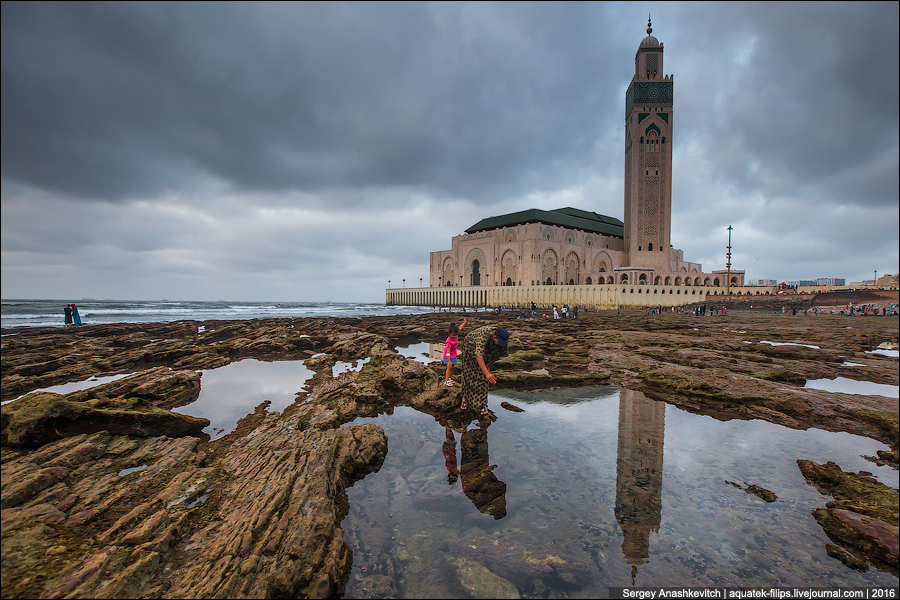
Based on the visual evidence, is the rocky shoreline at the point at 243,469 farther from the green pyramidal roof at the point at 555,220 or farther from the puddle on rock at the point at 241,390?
the green pyramidal roof at the point at 555,220

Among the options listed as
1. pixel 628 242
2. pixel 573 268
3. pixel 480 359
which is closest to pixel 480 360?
pixel 480 359

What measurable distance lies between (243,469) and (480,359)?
11.8 ft

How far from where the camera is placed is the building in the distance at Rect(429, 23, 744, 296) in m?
57.5

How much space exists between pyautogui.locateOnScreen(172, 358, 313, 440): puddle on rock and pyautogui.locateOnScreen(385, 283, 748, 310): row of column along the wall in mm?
40662

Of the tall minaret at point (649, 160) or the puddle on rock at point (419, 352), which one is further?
the tall minaret at point (649, 160)

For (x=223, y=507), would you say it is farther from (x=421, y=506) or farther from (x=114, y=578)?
(x=421, y=506)

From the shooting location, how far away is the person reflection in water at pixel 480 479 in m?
3.70

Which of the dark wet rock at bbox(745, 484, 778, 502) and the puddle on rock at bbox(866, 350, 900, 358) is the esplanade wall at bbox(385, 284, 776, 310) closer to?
the puddle on rock at bbox(866, 350, 900, 358)

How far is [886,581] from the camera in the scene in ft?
8.63

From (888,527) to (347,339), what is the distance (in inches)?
535

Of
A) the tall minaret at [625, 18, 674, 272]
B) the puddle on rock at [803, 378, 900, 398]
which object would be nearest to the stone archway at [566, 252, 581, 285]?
the tall minaret at [625, 18, 674, 272]

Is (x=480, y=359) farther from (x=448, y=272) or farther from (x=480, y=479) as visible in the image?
(x=448, y=272)

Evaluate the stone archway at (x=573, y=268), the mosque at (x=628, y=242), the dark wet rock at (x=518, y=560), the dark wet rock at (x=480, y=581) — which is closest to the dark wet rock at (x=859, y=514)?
the dark wet rock at (x=518, y=560)

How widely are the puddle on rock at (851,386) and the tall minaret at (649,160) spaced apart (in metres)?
57.7
